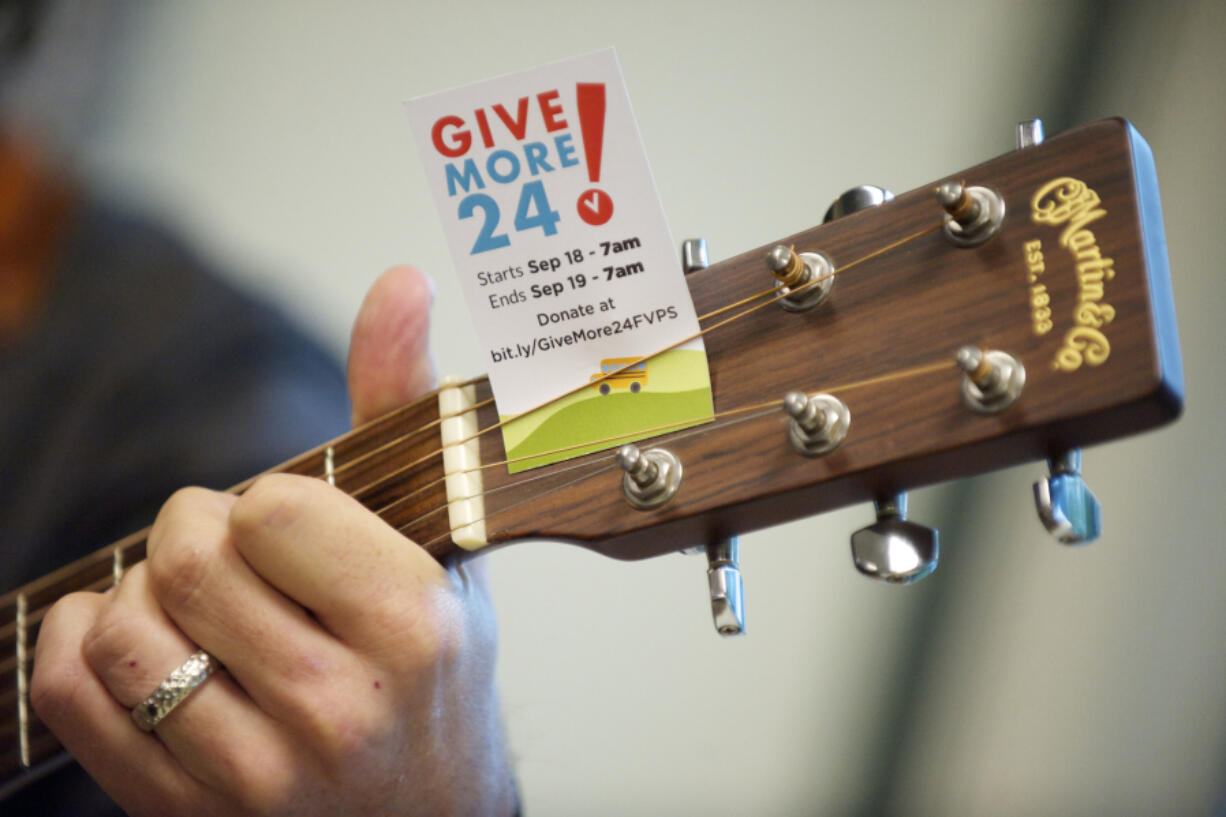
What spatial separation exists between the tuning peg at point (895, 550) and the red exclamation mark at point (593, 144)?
22cm

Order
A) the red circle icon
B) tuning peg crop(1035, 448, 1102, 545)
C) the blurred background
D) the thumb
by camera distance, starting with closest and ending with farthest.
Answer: tuning peg crop(1035, 448, 1102, 545)
the red circle icon
the thumb
the blurred background

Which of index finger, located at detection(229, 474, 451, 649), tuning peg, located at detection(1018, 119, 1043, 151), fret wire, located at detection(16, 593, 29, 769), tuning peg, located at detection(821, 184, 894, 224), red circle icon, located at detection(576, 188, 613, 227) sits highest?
tuning peg, located at detection(1018, 119, 1043, 151)

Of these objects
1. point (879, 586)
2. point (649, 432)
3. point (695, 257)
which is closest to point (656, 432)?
point (649, 432)

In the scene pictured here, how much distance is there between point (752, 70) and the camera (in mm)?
1236

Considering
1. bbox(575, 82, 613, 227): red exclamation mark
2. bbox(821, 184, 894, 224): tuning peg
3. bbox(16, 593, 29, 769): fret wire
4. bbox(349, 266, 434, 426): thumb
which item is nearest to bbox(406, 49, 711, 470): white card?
bbox(575, 82, 613, 227): red exclamation mark

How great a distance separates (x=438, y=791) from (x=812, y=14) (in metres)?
1.08

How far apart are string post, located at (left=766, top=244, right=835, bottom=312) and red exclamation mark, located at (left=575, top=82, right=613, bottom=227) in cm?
10

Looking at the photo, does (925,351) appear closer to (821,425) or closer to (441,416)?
(821,425)

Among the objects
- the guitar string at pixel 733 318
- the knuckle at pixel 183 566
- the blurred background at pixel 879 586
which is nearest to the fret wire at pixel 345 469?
the guitar string at pixel 733 318

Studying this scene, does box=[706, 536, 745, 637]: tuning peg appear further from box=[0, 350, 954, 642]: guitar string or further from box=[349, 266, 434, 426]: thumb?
box=[349, 266, 434, 426]: thumb

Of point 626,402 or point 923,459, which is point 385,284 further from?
point 923,459

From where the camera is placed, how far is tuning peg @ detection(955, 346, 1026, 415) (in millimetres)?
411

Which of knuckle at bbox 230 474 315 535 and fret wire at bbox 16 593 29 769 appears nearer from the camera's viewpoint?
knuckle at bbox 230 474 315 535

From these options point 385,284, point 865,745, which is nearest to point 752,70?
point 385,284
